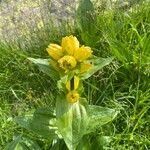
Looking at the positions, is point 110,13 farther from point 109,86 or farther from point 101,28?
point 109,86

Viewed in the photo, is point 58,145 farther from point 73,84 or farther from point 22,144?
point 73,84

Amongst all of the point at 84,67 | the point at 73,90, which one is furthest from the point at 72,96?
the point at 84,67

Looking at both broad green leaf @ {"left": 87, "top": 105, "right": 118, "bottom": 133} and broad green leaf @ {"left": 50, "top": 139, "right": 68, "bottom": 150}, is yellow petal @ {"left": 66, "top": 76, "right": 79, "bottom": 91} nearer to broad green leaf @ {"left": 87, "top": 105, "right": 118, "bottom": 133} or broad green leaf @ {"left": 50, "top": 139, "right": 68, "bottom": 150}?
broad green leaf @ {"left": 87, "top": 105, "right": 118, "bottom": 133}

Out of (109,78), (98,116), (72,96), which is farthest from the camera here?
(109,78)

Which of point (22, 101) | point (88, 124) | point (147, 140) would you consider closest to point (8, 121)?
point (22, 101)

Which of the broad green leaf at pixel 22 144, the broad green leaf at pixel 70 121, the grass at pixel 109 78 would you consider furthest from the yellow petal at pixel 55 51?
the grass at pixel 109 78

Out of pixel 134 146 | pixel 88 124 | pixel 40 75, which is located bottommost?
pixel 134 146

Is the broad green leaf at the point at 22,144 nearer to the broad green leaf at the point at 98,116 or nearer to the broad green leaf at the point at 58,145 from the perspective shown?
the broad green leaf at the point at 58,145
